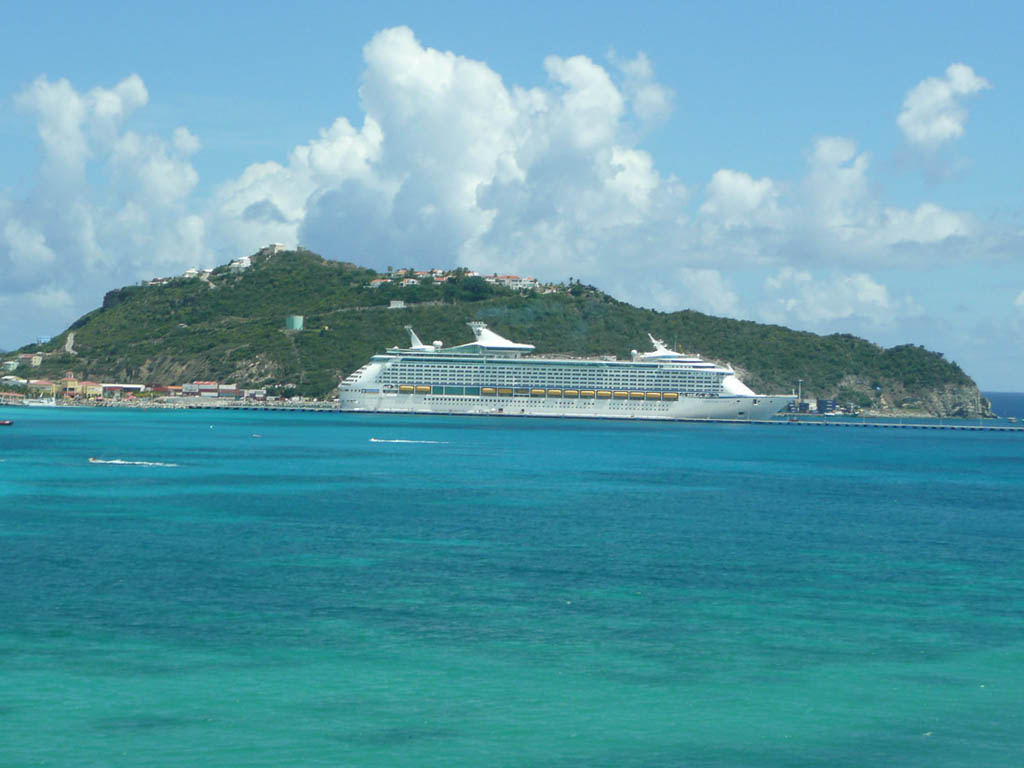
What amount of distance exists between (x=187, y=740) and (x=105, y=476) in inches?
1424

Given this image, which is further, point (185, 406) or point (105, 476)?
point (185, 406)

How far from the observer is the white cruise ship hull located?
127312 millimetres

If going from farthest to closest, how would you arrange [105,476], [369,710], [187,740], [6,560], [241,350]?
1. [241,350]
2. [105,476]
3. [6,560]
4. [369,710]
5. [187,740]

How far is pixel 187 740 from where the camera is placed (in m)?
15.3

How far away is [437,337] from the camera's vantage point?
15862 cm

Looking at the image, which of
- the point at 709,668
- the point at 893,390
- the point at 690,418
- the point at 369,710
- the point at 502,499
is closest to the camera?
the point at 369,710

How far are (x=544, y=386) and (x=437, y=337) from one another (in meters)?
30.3

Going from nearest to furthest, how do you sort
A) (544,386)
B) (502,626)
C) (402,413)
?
(502,626), (544,386), (402,413)

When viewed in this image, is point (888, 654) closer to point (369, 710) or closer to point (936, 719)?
point (936, 719)

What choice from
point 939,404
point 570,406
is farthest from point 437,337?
point 939,404

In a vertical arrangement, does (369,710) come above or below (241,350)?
below

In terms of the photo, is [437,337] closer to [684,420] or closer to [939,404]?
[684,420]

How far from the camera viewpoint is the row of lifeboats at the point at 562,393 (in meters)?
130

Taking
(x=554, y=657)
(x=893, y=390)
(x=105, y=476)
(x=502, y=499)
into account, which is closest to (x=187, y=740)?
(x=554, y=657)
